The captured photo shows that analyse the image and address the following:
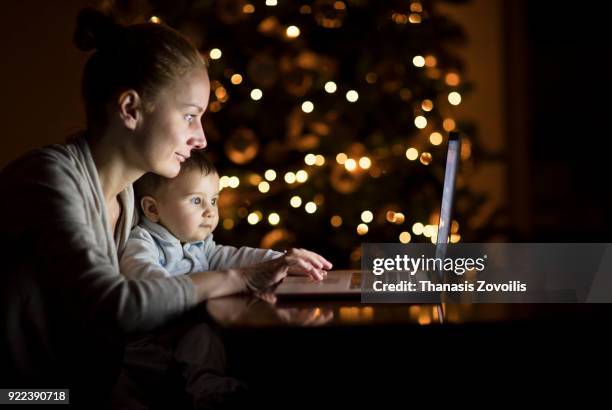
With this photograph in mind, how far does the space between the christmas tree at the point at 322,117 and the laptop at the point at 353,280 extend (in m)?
1.19

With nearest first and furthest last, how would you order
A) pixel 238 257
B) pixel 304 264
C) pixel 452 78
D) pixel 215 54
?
pixel 304 264
pixel 238 257
pixel 215 54
pixel 452 78

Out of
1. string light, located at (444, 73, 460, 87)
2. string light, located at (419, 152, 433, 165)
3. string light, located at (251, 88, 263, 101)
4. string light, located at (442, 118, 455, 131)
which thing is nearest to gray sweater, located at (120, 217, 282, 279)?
string light, located at (251, 88, 263, 101)

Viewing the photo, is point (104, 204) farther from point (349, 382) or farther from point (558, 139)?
point (558, 139)

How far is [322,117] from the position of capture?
271 centimetres

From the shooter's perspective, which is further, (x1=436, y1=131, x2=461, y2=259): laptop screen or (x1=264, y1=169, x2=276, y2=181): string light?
(x1=264, y1=169, x2=276, y2=181): string light

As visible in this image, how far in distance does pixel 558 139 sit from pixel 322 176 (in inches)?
63.8

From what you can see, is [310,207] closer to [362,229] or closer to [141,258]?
[362,229]

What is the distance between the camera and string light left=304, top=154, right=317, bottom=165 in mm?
2714

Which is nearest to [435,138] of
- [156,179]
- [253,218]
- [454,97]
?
[454,97]

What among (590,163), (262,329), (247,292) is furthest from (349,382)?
(590,163)

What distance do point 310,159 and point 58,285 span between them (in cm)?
163

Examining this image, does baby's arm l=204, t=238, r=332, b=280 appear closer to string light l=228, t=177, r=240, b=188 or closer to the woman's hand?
the woman's hand

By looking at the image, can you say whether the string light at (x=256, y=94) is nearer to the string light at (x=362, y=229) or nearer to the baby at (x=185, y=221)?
the string light at (x=362, y=229)

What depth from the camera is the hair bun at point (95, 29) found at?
1.43 metres
